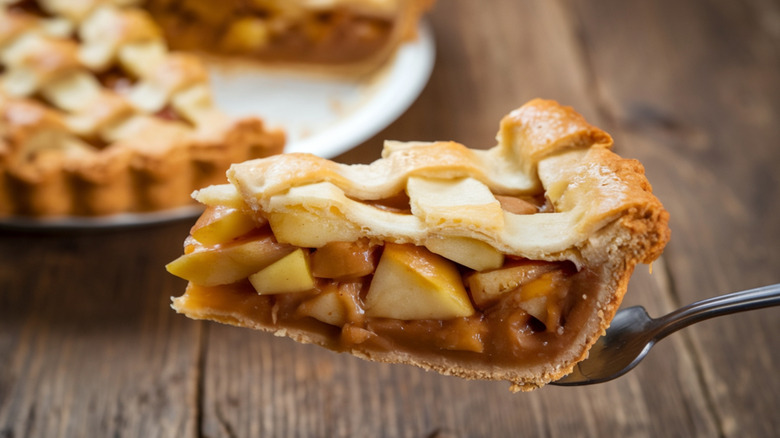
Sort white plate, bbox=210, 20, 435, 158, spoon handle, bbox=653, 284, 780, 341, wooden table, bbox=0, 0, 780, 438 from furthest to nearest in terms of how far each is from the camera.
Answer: white plate, bbox=210, 20, 435, 158
wooden table, bbox=0, 0, 780, 438
spoon handle, bbox=653, 284, 780, 341

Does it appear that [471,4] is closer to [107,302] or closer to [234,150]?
[234,150]

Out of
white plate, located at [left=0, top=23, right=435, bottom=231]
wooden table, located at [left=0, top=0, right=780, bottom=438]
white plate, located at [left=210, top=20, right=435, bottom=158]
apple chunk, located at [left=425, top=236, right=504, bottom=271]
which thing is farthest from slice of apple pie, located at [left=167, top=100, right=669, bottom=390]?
white plate, located at [left=210, top=20, right=435, bottom=158]

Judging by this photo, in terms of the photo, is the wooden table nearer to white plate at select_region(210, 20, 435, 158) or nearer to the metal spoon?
white plate at select_region(210, 20, 435, 158)

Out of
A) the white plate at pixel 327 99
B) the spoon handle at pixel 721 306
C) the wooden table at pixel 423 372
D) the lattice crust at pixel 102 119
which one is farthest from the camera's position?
the white plate at pixel 327 99

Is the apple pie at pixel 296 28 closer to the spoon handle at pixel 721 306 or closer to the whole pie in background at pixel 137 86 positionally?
the whole pie in background at pixel 137 86

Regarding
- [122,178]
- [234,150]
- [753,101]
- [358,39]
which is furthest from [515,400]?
[753,101]

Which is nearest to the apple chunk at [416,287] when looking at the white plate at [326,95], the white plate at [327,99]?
the white plate at [327,99]
